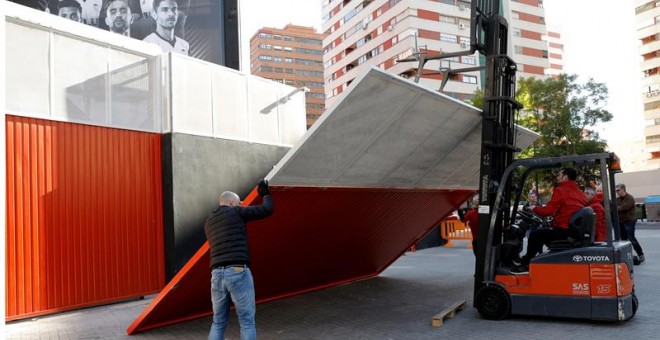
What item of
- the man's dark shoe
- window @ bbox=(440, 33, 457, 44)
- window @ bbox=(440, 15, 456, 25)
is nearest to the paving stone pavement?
the man's dark shoe

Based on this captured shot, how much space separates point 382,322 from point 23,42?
7953 millimetres

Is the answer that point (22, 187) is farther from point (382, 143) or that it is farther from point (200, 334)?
point (382, 143)

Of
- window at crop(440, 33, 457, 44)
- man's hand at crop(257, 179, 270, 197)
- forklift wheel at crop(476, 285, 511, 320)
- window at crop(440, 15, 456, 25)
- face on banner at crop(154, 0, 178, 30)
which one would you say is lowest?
forklift wheel at crop(476, 285, 511, 320)

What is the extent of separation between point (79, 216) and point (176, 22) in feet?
33.4

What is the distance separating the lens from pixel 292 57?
131125 mm

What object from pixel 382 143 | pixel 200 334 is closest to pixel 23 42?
pixel 200 334

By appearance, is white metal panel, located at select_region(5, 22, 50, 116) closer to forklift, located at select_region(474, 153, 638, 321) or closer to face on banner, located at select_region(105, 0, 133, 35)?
face on banner, located at select_region(105, 0, 133, 35)

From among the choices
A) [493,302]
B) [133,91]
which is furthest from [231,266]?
[133,91]

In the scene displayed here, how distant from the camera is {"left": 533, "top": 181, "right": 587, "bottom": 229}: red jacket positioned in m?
7.39

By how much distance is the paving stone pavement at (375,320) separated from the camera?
7.03 meters

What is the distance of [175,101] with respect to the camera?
12492 mm

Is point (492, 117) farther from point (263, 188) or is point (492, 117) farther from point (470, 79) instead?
point (470, 79)

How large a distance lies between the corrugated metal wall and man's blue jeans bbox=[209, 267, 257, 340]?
5290mm

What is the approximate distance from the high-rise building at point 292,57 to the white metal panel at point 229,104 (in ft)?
365
